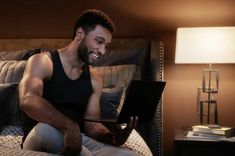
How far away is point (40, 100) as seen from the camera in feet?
5.95

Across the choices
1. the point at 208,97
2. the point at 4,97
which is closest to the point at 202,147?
the point at 208,97

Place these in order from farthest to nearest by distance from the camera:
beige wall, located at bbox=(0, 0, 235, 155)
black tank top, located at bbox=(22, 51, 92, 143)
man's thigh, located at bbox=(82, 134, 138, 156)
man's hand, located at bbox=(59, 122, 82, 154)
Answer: beige wall, located at bbox=(0, 0, 235, 155)
black tank top, located at bbox=(22, 51, 92, 143)
man's thigh, located at bbox=(82, 134, 138, 156)
man's hand, located at bbox=(59, 122, 82, 154)

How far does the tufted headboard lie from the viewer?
2.63 metres

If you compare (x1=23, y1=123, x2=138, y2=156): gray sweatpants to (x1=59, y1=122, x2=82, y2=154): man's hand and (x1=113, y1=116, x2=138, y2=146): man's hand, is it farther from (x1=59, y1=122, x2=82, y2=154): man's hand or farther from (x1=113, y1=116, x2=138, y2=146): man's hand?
(x1=113, y1=116, x2=138, y2=146): man's hand

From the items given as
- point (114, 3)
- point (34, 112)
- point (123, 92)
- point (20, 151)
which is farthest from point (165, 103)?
point (20, 151)

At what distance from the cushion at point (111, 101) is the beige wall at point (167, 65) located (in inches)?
26.1

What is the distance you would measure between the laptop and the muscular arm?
13 centimetres

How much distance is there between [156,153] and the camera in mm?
2629

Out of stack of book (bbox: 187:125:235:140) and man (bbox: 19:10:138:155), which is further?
stack of book (bbox: 187:125:235:140)

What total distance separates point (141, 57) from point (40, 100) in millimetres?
1128

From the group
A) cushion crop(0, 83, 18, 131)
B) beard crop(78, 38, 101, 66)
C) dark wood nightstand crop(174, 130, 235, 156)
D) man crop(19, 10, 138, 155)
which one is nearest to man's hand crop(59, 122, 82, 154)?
man crop(19, 10, 138, 155)

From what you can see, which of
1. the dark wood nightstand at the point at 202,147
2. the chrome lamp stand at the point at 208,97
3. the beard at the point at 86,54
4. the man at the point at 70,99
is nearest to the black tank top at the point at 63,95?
the man at the point at 70,99

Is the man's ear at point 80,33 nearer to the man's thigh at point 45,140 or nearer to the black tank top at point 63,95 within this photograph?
the black tank top at point 63,95

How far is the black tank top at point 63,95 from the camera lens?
1.99m
